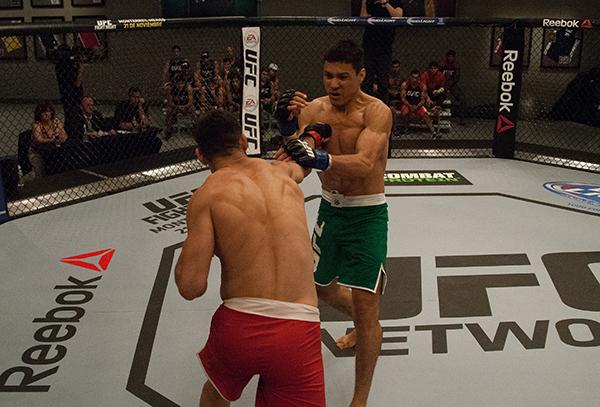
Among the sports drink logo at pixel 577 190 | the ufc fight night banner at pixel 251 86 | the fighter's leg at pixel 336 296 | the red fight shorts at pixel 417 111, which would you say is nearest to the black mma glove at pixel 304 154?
the fighter's leg at pixel 336 296

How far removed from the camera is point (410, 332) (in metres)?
3.31

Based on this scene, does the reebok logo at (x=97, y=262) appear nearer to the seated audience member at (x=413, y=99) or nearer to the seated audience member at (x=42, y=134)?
the seated audience member at (x=42, y=134)

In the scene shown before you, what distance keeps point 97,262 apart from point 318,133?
214 centimetres

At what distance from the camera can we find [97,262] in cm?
417

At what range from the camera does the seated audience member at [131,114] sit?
24.7 ft

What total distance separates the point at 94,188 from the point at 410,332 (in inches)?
133

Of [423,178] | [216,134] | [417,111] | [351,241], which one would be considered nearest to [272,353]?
[216,134]

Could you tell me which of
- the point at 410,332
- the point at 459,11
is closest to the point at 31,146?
the point at 410,332

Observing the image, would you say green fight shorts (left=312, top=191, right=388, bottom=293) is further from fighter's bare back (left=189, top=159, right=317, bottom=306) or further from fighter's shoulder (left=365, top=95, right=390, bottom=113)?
fighter's bare back (left=189, top=159, right=317, bottom=306)

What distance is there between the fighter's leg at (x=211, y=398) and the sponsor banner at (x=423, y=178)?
3.99 metres

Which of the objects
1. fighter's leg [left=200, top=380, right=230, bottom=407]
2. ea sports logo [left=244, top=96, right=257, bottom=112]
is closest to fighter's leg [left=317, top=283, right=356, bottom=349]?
fighter's leg [left=200, top=380, right=230, bottom=407]

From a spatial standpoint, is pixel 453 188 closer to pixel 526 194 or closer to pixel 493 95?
pixel 526 194

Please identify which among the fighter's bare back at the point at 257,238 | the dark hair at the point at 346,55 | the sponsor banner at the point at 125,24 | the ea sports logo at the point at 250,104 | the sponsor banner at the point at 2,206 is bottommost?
the sponsor banner at the point at 2,206

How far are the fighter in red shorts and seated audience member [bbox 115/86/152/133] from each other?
228 inches
